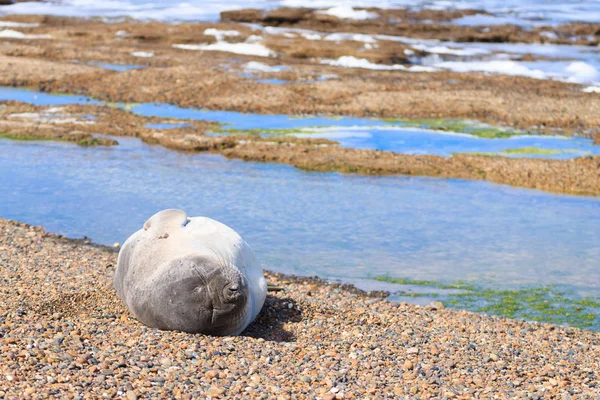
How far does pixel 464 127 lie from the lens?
82.4 feet

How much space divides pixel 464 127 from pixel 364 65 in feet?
33.9

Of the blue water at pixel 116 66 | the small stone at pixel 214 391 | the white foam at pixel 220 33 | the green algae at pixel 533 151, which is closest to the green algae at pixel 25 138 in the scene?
the blue water at pixel 116 66

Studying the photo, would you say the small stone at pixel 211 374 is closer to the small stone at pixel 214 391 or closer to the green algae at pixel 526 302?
the small stone at pixel 214 391

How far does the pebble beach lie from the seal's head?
7.4 inches

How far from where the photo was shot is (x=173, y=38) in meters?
40.5

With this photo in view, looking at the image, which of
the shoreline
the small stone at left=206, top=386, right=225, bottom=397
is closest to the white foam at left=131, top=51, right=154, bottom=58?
the shoreline

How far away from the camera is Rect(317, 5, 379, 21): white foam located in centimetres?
4766

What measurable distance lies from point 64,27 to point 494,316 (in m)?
36.9

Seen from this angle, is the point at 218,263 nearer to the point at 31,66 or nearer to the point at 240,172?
the point at 240,172

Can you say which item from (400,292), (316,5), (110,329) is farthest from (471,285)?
(316,5)

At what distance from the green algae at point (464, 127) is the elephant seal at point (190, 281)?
1599 centimetres

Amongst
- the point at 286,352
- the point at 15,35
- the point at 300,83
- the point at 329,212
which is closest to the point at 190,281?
the point at 286,352

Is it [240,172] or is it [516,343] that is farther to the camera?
[240,172]

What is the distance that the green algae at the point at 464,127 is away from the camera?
24.3 m
